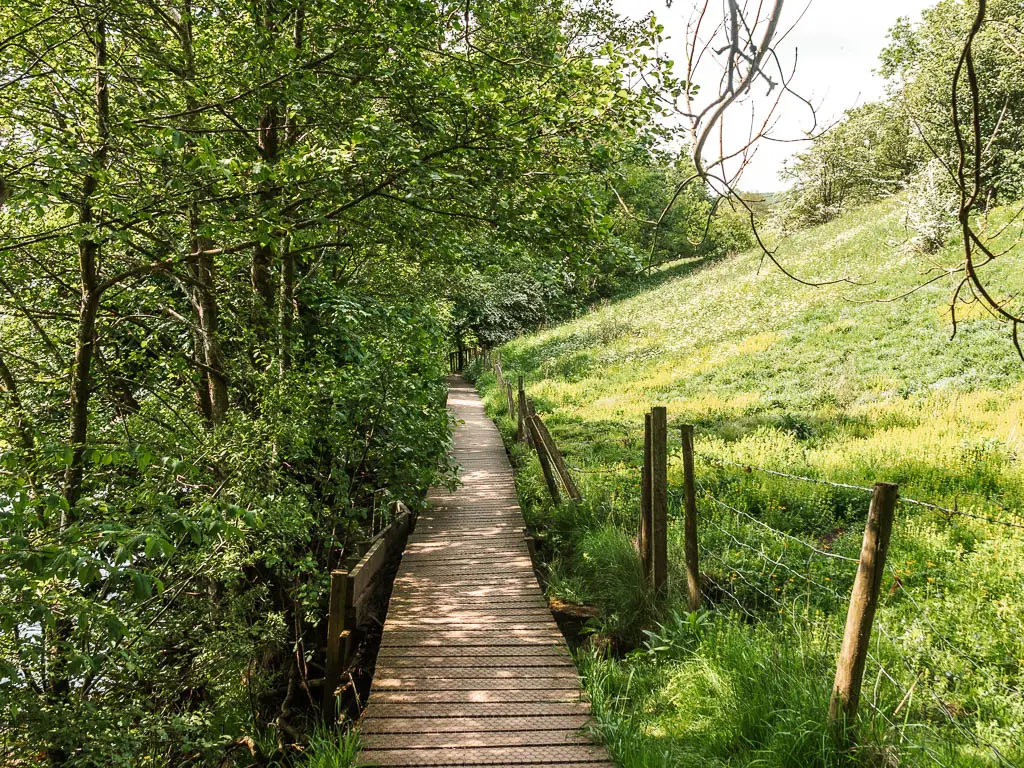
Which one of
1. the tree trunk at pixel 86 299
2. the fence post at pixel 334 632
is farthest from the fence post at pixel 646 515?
the tree trunk at pixel 86 299

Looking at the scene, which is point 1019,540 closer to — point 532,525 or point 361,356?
point 532,525

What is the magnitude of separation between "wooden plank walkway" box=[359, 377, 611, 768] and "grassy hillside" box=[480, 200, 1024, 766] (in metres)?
0.38

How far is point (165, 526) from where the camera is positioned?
269 cm

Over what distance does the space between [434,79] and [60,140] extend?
2830 millimetres

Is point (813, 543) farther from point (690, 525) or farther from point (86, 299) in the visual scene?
point (86, 299)

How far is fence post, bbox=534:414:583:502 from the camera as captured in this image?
7941 mm

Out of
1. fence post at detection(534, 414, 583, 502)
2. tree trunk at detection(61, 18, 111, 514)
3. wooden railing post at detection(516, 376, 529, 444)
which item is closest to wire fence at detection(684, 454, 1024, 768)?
fence post at detection(534, 414, 583, 502)

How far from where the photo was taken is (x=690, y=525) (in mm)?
4766

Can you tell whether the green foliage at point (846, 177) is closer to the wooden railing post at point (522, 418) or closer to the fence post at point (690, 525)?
the wooden railing post at point (522, 418)

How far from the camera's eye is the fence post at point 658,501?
5.14 metres

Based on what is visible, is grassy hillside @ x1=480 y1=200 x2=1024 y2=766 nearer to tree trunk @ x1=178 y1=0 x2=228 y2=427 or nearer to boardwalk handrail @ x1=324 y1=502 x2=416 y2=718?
boardwalk handrail @ x1=324 y1=502 x2=416 y2=718

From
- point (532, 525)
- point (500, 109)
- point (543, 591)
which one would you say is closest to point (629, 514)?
point (543, 591)

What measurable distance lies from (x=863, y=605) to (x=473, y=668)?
3.26 metres

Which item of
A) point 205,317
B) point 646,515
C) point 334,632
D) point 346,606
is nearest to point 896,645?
point 646,515
